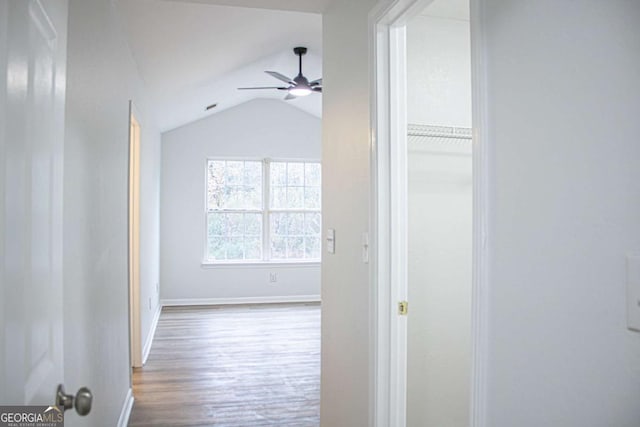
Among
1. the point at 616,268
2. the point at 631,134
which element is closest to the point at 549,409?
the point at 616,268

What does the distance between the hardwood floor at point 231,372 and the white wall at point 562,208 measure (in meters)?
2.45

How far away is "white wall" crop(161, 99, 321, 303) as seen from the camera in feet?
23.3

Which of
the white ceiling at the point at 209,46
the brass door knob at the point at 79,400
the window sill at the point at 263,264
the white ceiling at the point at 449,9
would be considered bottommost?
the window sill at the point at 263,264

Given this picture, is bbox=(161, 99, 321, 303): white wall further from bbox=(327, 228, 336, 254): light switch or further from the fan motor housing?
bbox=(327, 228, 336, 254): light switch

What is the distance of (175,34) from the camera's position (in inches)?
134

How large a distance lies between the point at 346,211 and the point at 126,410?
2074 mm

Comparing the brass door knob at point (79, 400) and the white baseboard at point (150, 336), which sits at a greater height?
the brass door knob at point (79, 400)

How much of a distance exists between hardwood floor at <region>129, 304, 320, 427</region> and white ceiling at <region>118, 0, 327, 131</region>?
100 inches

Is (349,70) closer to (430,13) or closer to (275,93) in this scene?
(430,13)

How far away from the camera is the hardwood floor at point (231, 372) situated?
3.27 metres

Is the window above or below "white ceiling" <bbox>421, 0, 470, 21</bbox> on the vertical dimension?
below

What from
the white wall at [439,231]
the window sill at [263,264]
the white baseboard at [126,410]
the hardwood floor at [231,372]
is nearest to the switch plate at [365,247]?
the white wall at [439,231]

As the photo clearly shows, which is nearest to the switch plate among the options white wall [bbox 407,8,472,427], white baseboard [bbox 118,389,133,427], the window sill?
white wall [bbox 407,8,472,427]

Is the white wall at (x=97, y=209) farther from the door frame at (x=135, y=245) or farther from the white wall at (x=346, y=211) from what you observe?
the white wall at (x=346, y=211)
